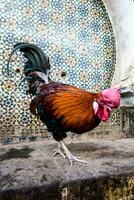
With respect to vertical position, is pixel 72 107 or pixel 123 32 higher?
pixel 123 32

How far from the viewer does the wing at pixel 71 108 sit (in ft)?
8.04

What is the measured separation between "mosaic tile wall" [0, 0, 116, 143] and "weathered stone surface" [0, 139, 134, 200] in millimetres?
743

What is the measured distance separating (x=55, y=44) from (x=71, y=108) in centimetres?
155

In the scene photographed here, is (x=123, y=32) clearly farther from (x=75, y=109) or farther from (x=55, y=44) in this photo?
(x=75, y=109)

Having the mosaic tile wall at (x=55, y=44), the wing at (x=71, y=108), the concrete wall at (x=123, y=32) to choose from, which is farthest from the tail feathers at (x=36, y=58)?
the concrete wall at (x=123, y=32)

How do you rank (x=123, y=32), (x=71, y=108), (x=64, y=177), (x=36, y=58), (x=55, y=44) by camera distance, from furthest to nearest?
1. (x=123, y=32)
2. (x=55, y=44)
3. (x=36, y=58)
4. (x=71, y=108)
5. (x=64, y=177)

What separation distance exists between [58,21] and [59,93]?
5.27ft

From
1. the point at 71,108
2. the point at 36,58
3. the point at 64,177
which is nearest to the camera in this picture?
the point at 64,177

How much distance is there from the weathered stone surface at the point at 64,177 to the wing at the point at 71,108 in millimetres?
351

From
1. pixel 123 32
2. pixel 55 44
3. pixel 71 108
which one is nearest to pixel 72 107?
pixel 71 108

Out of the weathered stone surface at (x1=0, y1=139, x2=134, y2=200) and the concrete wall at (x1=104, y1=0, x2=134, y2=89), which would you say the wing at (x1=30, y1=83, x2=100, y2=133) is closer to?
the weathered stone surface at (x1=0, y1=139, x2=134, y2=200)

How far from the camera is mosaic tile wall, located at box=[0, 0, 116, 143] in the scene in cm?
A: 351

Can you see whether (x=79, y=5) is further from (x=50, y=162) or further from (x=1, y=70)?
(x=50, y=162)

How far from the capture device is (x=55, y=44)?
3791 mm
